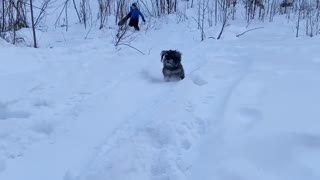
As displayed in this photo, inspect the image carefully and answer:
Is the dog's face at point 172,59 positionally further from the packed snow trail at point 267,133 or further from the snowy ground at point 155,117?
the packed snow trail at point 267,133

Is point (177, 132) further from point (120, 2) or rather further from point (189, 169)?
point (120, 2)

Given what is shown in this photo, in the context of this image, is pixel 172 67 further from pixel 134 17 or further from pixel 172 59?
pixel 134 17

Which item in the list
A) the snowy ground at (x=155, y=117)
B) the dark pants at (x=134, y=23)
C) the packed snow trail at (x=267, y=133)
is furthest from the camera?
the dark pants at (x=134, y=23)

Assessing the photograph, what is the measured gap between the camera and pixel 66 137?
363cm

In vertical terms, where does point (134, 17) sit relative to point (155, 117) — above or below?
above

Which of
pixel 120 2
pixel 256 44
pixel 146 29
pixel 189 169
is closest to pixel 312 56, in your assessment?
pixel 256 44

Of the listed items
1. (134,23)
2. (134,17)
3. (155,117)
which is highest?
(134,17)

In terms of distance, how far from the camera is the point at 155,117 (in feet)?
13.1

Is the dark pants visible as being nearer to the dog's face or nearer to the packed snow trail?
the dog's face

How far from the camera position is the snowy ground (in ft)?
10.0

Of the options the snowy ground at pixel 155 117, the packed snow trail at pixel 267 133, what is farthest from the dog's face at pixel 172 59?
the packed snow trail at pixel 267 133

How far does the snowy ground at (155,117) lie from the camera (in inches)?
120

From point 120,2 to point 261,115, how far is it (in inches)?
326

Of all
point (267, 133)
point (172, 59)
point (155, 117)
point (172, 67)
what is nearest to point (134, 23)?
point (172, 59)
